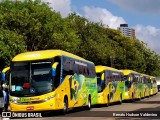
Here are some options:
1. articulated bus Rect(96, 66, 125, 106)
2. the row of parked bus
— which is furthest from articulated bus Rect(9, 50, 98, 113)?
articulated bus Rect(96, 66, 125, 106)

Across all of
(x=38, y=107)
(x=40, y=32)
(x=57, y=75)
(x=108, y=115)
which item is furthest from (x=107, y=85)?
(x=40, y=32)

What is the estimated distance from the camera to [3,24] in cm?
4178

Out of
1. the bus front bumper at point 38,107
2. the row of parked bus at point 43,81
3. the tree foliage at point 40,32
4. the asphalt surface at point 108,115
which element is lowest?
the asphalt surface at point 108,115

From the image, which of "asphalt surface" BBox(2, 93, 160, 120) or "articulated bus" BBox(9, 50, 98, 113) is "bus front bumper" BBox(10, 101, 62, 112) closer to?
"articulated bus" BBox(9, 50, 98, 113)

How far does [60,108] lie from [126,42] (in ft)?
226

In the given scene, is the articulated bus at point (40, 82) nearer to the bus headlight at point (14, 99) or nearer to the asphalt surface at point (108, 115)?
the bus headlight at point (14, 99)

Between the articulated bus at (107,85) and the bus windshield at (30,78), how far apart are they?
11.3m

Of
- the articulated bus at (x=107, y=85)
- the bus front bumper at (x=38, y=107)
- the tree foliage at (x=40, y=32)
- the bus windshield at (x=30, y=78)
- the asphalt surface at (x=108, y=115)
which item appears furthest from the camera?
the tree foliage at (x=40, y=32)

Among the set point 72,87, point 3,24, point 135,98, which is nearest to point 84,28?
point 135,98

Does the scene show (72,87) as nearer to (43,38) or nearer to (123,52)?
(43,38)

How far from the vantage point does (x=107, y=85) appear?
33.1 m

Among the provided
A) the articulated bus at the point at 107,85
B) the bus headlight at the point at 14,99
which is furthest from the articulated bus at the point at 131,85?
the bus headlight at the point at 14,99

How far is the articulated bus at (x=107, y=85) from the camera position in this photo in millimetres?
32125

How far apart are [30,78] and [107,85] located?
13.0m
